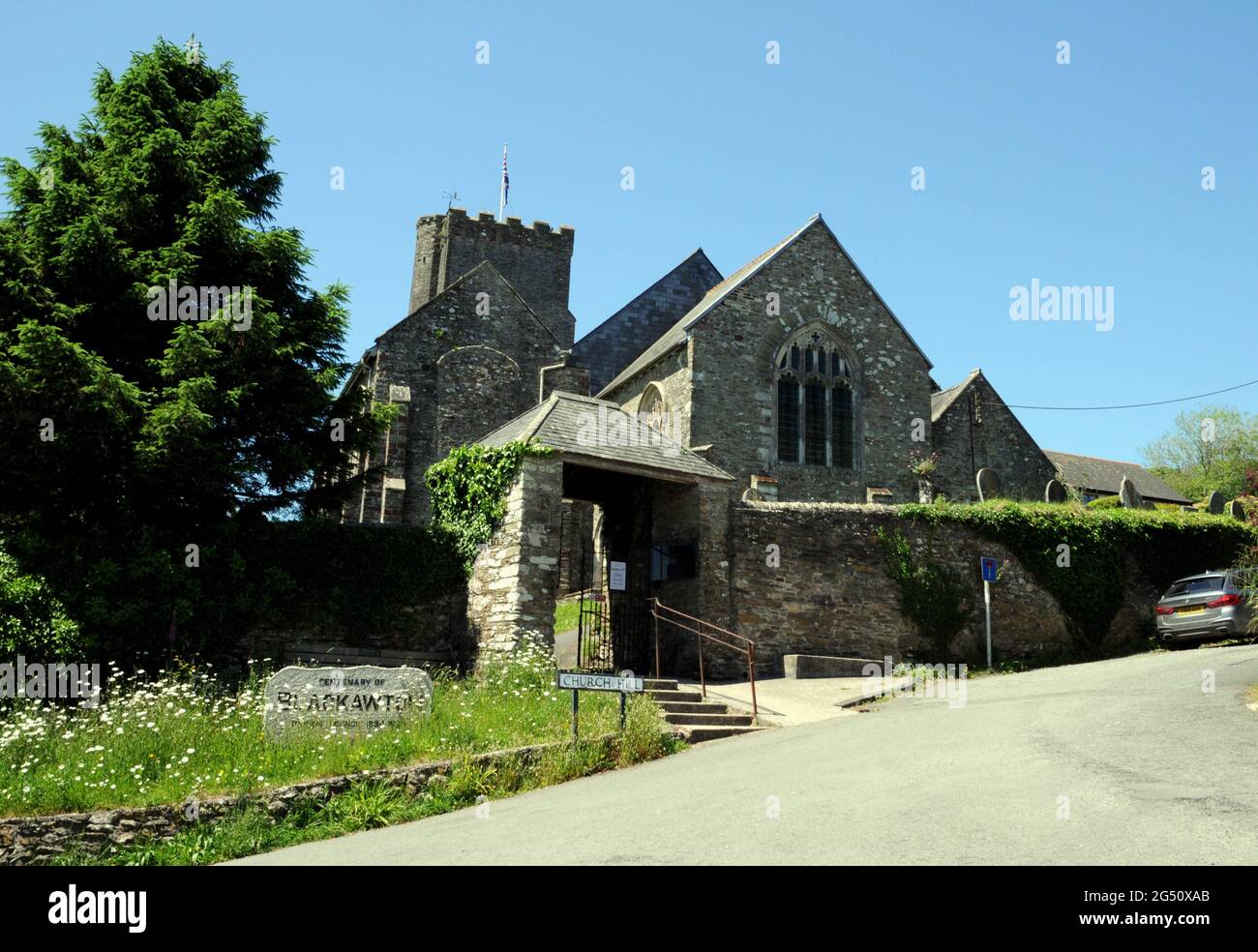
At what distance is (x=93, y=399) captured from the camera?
499 inches

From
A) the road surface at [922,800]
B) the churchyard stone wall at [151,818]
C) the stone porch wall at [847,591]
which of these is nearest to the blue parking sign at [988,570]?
the stone porch wall at [847,591]

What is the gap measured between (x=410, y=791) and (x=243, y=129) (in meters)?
11.8

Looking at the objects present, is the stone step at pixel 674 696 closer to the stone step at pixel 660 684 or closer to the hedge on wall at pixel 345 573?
the stone step at pixel 660 684

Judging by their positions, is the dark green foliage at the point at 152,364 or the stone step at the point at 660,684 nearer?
the dark green foliage at the point at 152,364

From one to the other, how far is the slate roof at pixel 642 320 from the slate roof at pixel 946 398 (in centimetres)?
889

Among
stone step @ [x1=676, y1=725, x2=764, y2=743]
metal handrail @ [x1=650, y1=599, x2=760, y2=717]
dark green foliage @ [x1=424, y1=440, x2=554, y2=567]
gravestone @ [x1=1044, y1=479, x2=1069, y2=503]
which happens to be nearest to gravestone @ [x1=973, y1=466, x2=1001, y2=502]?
gravestone @ [x1=1044, y1=479, x2=1069, y2=503]

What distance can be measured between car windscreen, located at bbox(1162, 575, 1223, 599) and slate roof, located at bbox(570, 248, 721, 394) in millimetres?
Result: 18142

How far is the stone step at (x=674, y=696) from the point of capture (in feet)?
45.6

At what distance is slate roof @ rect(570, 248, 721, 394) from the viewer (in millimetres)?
32062

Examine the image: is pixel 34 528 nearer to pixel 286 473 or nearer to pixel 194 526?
pixel 194 526

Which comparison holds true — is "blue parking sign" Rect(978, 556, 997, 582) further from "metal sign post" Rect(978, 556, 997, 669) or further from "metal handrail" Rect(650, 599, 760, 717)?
"metal handrail" Rect(650, 599, 760, 717)

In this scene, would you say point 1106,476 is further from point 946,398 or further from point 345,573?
point 345,573

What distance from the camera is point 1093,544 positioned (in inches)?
818
